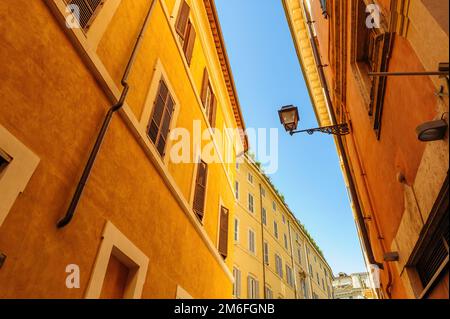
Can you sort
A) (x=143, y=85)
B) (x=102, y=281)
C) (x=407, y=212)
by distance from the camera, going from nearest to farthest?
(x=407, y=212), (x=102, y=281), (x=143, y=85)

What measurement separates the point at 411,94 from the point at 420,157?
63 centimetres

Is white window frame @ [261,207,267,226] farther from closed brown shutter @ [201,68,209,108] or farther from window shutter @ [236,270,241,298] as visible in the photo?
closed brown shutter @ [201,68,209,108]

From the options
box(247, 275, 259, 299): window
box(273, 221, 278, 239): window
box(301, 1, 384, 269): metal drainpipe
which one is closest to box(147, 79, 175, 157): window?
box(301, 1, 384, 269): metal drainpipe

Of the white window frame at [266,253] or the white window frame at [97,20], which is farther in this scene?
the white window frame at [266,253]

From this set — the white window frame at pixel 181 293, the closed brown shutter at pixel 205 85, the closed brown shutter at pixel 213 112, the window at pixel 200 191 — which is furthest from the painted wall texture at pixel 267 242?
the white window frame at pixel 181 293

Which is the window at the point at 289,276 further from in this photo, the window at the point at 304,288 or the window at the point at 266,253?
the window at the point at 266,253

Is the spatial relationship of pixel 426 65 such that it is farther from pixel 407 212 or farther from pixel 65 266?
pixel 65 266

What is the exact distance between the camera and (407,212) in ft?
11.7

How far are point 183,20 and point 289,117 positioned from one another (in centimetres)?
410

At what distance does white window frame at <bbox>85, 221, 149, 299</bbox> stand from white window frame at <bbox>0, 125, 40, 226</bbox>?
1.39 m

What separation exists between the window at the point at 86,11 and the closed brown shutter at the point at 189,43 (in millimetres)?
3683

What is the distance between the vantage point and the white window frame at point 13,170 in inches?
105

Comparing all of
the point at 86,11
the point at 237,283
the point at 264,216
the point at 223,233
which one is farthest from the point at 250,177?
the point at 86,11
